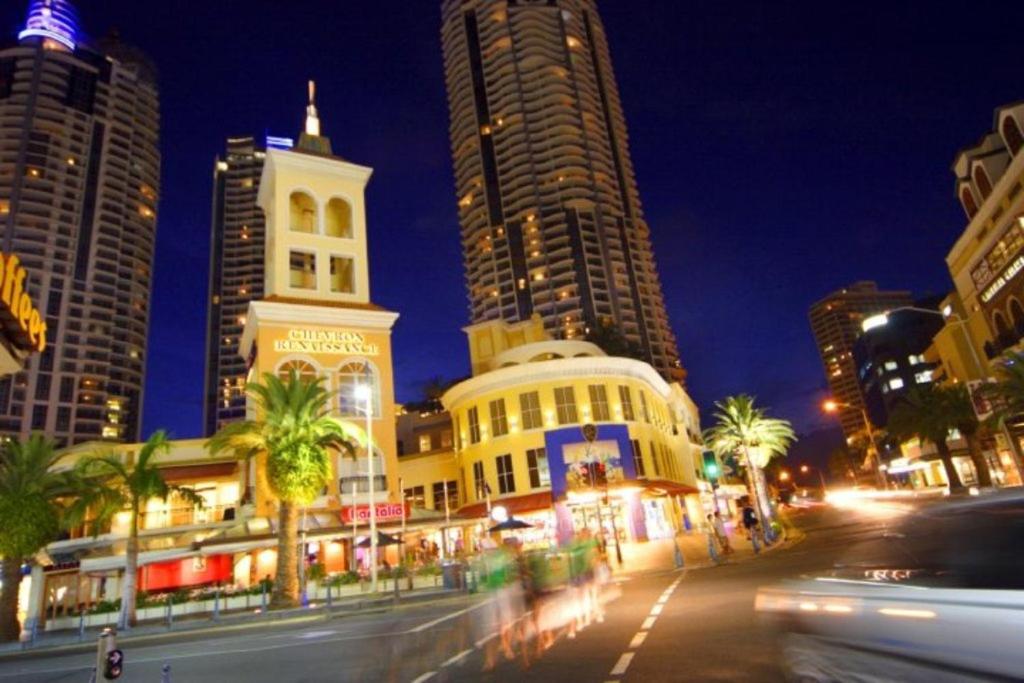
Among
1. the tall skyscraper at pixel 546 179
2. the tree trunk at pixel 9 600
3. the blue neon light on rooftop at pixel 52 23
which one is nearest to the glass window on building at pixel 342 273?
the tree trunk at pixel 9 600

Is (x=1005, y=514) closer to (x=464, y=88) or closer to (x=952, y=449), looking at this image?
(x=952, y=449)

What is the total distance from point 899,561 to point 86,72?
16114cm

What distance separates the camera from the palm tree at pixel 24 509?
85.8 ft

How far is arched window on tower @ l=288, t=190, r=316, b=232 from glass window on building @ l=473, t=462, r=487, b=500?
825 inches

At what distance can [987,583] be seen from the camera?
3357 millimetres

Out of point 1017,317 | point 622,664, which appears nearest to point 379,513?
point 622,664

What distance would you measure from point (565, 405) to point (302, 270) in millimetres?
20649

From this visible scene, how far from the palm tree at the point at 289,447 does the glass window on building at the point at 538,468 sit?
1717 cm

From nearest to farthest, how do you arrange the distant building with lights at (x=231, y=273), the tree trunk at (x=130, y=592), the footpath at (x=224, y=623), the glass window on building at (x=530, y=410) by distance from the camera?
the footpath at (x=224, y=623)
the tree trunk at (x=130, y=592)
the glass window on building at (x=530, y=410)
the distant building with lights at (x=231, y=273)

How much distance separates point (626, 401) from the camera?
150 ft

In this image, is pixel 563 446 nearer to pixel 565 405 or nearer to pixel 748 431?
pixel 565 405

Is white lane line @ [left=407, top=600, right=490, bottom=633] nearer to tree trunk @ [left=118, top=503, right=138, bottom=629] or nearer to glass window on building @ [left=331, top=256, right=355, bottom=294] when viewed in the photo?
tree trunk @ [left=118, top=503, right=138, bottom=629]

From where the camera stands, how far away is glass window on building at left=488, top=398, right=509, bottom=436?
146 ft

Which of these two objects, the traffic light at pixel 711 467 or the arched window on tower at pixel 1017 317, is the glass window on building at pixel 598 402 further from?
the arched window on tower at pixel 1017 317
